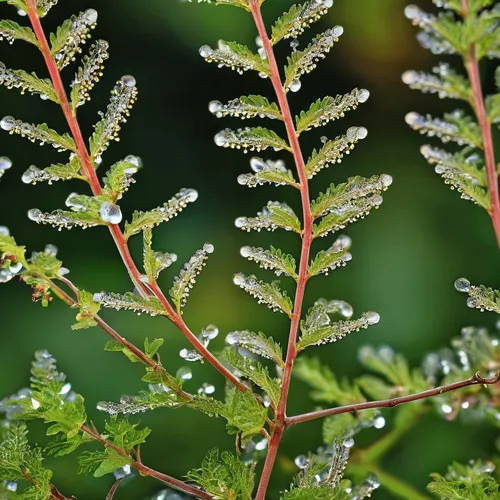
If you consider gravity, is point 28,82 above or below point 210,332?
above

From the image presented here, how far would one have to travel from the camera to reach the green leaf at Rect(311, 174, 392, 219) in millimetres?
236

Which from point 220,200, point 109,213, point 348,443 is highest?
point 109,213

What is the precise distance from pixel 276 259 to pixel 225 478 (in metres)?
0.07

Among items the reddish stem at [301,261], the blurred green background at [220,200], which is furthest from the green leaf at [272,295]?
the blurred green background at [220,200]

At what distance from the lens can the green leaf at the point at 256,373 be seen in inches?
9.7

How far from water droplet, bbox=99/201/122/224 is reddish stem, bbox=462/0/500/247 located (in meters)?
0.10

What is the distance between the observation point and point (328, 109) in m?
0.23

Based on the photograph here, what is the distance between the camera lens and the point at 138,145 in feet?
3.02

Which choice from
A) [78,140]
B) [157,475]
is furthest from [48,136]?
[157,475]

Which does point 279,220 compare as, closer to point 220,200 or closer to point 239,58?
point 239,58

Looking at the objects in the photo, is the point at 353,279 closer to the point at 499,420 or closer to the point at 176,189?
the point at 176,189

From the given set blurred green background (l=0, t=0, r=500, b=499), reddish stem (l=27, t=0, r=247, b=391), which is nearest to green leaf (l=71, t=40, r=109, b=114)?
reddish stem (l=27, t=0, r=247, b=391)

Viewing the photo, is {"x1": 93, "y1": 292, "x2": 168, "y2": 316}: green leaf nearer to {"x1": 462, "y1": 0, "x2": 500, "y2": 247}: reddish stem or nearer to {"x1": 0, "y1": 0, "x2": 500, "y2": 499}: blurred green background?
{"x1": 462, "y1": 0, "x2": 500, "y2": 247}: reddish stem

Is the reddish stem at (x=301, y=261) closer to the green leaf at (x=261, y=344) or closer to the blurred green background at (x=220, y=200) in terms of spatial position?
the green leaf at (x=261, y=344)
